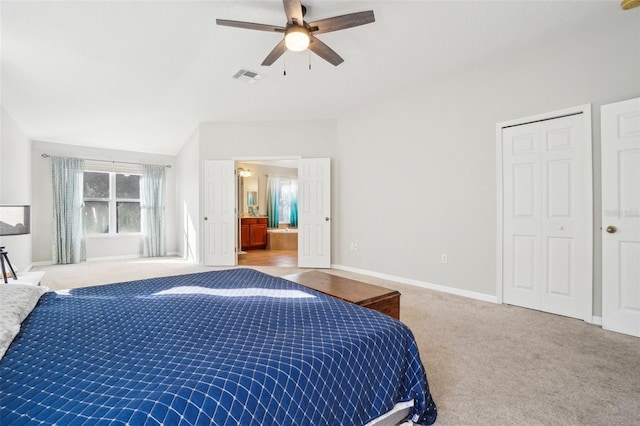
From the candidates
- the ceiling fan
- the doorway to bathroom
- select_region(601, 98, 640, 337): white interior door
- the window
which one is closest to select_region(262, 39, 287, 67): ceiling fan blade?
the ceiling fan

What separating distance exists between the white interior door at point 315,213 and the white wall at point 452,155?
0.73 feet

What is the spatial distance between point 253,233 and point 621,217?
7113 millimetres

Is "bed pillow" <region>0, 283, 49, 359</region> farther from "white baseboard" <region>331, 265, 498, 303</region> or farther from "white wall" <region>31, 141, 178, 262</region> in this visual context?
"white wall" <region>31, 141, 178, 262</region>

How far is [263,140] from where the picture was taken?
5.76 metres

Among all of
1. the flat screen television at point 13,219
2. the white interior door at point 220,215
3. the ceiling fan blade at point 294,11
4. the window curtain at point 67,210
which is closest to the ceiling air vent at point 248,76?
the ceiling fan blade at point 294,11

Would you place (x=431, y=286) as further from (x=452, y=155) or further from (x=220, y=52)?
(x=220, y=52)

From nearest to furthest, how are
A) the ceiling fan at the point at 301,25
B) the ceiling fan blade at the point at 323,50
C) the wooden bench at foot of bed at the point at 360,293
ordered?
the wooden bench at foot of bed at the point at 360,293 → the ceiling fan at the point at 301,25 → the ceiling fan blade at the point at 323,50

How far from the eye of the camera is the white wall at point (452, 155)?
2.90m

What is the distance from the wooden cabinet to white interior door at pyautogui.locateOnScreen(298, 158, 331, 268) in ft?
9.53

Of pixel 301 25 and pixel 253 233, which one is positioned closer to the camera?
pixel 301 25

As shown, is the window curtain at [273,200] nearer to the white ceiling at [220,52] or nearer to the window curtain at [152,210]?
the window curtain at [152,210]

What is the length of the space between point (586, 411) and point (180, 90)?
5.19 meters

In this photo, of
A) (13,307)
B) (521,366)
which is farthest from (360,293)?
(13,307)

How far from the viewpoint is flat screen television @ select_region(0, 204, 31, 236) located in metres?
2.75
